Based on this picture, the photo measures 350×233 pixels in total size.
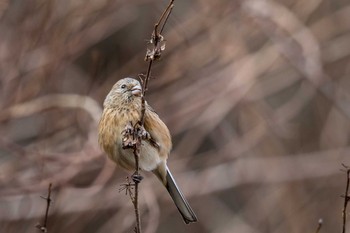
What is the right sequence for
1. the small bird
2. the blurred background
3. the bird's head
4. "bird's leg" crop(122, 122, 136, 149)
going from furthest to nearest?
the blurred background < the bird's head < the small bird < "bird's leg" crop(122, 122, 136, 149)

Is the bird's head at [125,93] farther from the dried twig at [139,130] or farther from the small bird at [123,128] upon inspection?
the dried twig at [139,130]

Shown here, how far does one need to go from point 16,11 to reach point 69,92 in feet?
3.02

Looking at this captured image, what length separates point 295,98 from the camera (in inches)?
328

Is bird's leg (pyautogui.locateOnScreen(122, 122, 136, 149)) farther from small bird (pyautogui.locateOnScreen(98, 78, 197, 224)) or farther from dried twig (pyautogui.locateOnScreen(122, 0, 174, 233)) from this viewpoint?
small bird (pyautogui.locateOnScreen(98, 78, 197, 224))

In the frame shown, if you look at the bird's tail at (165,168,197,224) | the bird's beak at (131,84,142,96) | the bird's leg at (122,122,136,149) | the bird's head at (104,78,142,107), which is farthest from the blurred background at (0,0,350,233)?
the bird's leg at (122,122,136,149)

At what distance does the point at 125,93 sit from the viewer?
5.20m

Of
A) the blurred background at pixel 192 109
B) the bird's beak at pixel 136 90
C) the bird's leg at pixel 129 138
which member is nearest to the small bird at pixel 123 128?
the bird's beak at pixel 136 90

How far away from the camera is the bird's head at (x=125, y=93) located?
16.9 ft

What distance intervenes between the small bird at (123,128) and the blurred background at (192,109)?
114cm

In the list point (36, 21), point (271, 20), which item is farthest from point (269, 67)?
point (36, 21)

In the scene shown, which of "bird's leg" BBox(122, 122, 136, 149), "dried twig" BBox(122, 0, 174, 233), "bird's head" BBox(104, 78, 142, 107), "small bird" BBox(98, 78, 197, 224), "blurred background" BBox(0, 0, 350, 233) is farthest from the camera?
"blurred background" BBox(0, 0, 350, 233)

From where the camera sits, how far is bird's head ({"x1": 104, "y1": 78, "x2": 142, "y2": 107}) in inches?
202

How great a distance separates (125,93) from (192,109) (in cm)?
233

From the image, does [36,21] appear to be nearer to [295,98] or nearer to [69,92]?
[69,92]
